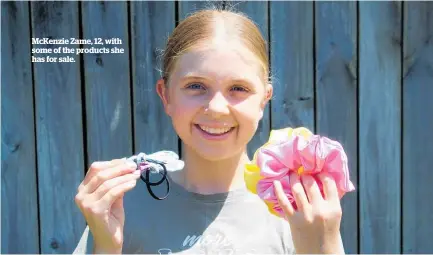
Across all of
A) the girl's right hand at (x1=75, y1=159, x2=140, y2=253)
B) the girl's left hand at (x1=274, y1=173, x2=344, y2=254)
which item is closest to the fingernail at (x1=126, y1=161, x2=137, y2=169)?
the girl's right hand at (x1=75, y1=159, x2=140, y2=253)

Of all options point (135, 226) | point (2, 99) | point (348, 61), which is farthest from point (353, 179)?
point (2, 99)

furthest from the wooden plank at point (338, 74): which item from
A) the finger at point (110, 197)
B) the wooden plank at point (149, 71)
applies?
the finger at point (110, 197)

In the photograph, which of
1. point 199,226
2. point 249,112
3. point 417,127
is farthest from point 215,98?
point 417,127

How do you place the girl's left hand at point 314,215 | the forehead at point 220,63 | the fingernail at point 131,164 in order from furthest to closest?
the forehead at point 220,63 < the fingernail at point 131,164 < the girl's left hand at point 314,215

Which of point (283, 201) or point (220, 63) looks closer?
point (283, 201)

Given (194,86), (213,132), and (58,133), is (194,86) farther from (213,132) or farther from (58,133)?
(58,133)

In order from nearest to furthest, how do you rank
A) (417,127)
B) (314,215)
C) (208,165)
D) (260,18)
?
(314,215)
(208,165)
(260,18)
(417,127)

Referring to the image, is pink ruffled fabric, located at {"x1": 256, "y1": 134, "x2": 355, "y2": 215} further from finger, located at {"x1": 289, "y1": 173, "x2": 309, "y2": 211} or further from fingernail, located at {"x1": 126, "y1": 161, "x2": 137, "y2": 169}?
fingernail, located at {"x1": 126, "y1": 161, "x2": 137, "y2": 169}

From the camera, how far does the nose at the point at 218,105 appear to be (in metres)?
1.83

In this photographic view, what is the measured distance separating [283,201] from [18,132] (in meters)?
1.78

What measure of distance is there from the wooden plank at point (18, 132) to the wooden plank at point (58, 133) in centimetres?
4

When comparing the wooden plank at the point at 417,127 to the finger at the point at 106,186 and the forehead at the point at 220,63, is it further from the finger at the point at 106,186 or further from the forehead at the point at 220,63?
the finger at the point at 106,186

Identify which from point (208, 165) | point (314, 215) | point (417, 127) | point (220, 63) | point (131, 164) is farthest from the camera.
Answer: point (417, 127)

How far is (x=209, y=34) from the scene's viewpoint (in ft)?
6.40
